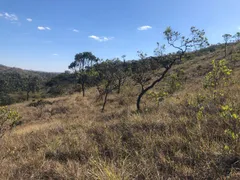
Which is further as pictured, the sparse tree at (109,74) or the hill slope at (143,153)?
the sparse tree at (109,74)

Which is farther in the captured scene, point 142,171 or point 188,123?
point 188,123

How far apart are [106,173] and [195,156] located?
1.32 metres

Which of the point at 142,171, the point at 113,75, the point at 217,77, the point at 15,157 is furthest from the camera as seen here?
the point at 113,75

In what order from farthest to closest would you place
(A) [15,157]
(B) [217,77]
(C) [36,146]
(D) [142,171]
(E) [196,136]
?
(B) [217,77], (C) [36,146], (A) [15,157], (E) [196,136], (D) [142,171]

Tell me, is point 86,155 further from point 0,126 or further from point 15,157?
point 0,126

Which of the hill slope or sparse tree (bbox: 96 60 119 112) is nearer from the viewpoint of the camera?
the hill slope

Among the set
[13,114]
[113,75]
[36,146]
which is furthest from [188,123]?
[113,75]

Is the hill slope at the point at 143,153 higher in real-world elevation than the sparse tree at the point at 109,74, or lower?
lower

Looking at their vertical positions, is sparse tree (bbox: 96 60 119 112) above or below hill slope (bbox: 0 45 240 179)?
above

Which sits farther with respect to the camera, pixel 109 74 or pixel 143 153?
pixel 109 74

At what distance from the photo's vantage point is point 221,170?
87.7 inches

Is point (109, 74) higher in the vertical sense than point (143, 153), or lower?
higher

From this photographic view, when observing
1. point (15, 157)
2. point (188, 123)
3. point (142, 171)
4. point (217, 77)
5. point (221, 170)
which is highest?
point (217, 77)

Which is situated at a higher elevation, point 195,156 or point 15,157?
point 195,156
